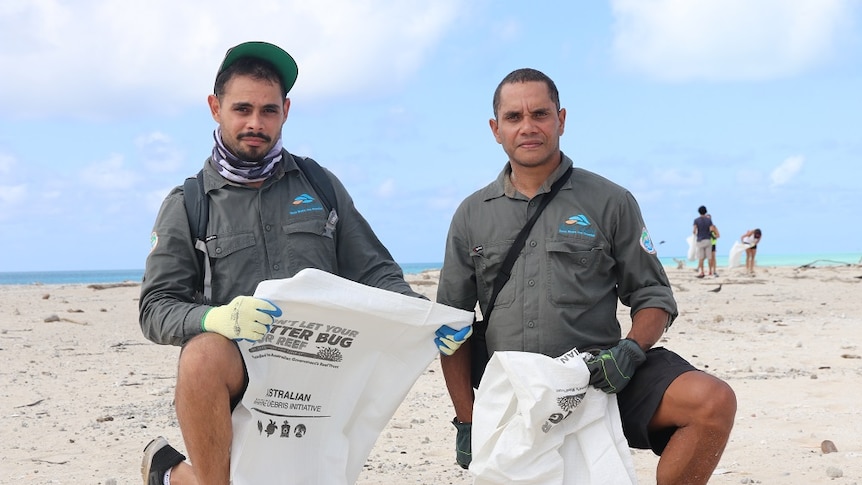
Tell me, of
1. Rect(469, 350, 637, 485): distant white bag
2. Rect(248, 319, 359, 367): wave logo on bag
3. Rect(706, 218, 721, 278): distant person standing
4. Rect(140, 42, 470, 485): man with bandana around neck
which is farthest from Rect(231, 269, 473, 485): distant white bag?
Rect(706, 218, 721, 278): distant person standing

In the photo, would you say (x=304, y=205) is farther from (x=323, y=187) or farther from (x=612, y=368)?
(x=612, y=368)

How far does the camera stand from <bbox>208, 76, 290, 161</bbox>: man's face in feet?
11.9

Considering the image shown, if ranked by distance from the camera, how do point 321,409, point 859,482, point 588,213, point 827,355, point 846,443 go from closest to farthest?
point 321,409 → point 588,213 → point 859,482 → point 846,443 → point 827,355

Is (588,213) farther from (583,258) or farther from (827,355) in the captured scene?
(827,355)

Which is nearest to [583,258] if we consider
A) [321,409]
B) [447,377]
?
[447,377]

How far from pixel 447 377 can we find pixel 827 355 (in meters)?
5.35

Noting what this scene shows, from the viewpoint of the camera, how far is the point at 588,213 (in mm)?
3664

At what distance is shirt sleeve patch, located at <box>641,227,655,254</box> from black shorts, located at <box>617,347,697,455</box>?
0.42 meters

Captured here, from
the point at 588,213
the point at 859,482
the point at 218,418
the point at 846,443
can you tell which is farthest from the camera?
the point at 846,443

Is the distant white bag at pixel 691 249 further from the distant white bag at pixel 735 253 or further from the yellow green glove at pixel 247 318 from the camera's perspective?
the yellow green glove at pixel 247 318

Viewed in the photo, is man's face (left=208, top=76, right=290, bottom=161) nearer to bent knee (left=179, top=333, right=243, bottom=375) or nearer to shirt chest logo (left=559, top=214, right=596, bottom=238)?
bent knee (left=179, top=333, right=243, bottom=375)

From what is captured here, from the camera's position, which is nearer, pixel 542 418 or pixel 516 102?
pixel 542 418

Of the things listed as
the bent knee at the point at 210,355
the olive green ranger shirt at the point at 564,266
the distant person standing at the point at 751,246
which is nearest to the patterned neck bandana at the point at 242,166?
the bent knee at the point at 210,355

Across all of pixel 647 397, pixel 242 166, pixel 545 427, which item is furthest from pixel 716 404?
pixel 242 166
